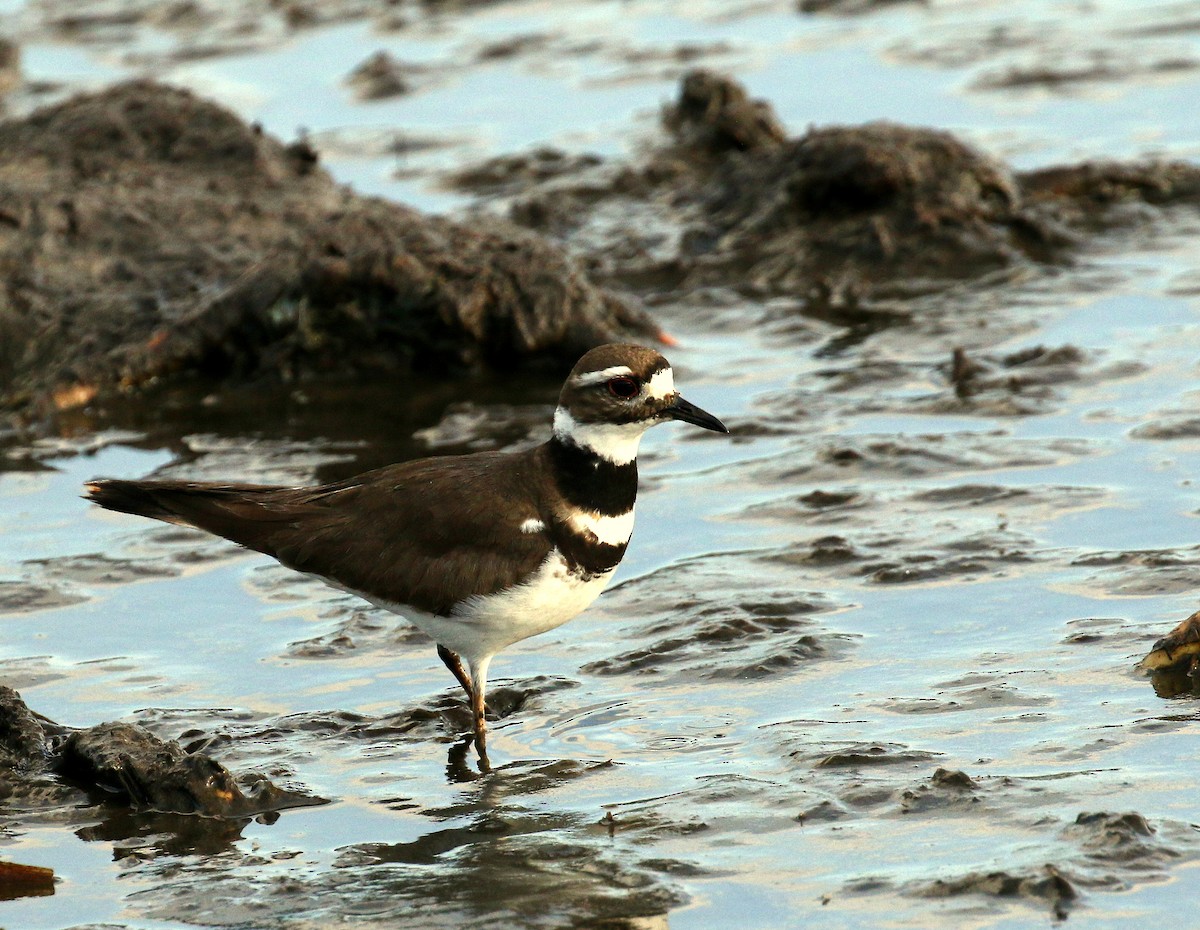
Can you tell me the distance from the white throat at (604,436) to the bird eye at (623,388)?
0.12m

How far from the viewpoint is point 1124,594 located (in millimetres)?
8031

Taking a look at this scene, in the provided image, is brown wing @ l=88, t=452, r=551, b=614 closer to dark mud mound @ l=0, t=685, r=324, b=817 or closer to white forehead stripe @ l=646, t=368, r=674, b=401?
white forehead stripe @ l=646, t=368, r=674, b=401

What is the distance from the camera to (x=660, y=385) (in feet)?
23.9

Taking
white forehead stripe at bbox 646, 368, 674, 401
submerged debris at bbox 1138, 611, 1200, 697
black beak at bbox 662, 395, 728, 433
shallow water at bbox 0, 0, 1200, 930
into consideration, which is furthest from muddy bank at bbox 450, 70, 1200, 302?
submerged debris at bbox 1138, 611, 1200, 697

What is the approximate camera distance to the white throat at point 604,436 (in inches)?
287

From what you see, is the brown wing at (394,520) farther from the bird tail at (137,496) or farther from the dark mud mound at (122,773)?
the dark mud mound at (122,773)

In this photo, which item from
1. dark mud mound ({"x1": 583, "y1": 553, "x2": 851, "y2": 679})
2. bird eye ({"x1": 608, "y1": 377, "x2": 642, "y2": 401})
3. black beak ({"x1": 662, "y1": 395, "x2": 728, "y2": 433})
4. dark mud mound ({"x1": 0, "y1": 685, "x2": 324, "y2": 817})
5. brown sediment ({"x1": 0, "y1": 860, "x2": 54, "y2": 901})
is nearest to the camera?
brown sediment ({"x1": 0, "y1": 860, "x2": 54, "y2": 901})

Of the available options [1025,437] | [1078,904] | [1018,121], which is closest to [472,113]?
[1018,121]

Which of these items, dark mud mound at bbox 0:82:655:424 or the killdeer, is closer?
the killdeer

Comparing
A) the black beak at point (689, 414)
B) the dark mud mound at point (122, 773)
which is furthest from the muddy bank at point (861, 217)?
the dark mud mound at point (122, 773)

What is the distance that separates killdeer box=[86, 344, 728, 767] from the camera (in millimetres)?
7078

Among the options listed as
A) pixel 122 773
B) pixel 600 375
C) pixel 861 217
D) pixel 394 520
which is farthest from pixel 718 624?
pixel 861 217

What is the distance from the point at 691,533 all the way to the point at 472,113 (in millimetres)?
9668

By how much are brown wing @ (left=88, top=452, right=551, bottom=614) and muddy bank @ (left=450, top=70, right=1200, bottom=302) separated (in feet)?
18.7
